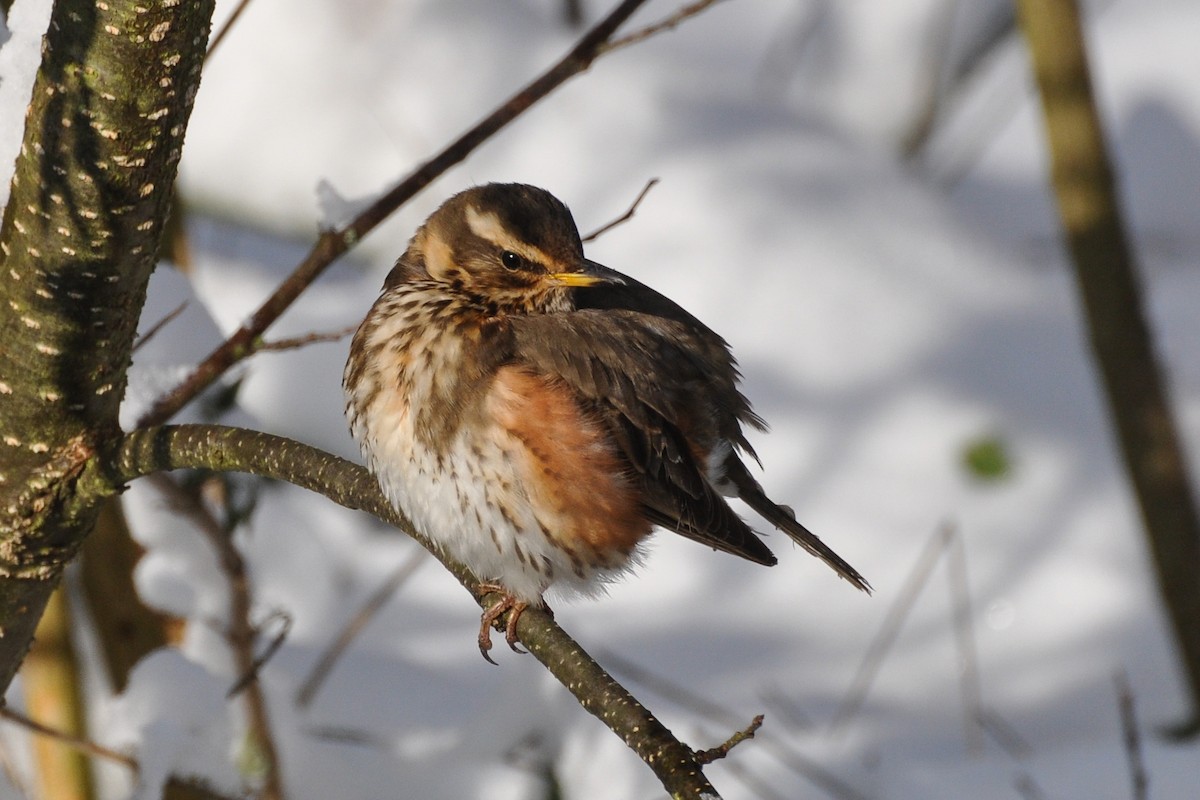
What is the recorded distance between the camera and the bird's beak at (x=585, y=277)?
7.56 feet

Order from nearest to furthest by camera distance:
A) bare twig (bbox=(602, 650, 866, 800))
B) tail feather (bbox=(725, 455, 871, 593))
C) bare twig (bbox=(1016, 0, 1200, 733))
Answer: tail feather (bbox=(725, 455, 871, 593)) → bare twig (bbox=(602, 650, 866, 800)) → bare twig (bbox=(1016, 0, 1200, 733))

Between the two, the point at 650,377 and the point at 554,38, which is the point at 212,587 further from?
the point at 554,38

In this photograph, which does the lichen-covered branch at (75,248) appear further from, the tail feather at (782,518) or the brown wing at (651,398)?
the tail feather at (782,518)

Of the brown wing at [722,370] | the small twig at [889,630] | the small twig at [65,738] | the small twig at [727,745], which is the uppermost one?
the small twig at [889,630]

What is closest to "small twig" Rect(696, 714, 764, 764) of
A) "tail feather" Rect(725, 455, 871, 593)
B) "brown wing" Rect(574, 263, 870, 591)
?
"tail feather" Rect(725, 455, 871, 593)

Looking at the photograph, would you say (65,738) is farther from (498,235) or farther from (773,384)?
(773,384)

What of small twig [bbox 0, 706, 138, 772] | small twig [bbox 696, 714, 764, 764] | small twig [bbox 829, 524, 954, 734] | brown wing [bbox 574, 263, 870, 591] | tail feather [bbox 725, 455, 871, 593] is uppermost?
small twig [bbox 829, 524, 954, 734]

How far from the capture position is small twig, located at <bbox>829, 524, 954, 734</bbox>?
3.82m

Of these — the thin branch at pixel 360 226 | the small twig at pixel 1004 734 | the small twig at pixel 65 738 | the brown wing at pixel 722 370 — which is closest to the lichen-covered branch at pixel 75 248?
the thin branch at pixel 360 226

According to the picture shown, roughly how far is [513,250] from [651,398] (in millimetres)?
368

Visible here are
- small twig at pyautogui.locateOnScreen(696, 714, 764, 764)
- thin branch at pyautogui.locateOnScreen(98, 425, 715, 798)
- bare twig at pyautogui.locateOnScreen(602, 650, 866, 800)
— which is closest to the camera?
small twig at pyautogui.locateOnScreen(696, 714, 764, 764)

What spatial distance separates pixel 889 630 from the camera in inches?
163

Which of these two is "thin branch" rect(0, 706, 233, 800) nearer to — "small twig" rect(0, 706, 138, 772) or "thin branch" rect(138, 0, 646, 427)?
"small twig" rect(0, 706, 138, 772)

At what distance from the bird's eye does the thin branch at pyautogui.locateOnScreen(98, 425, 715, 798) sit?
A: 0.51 meters
